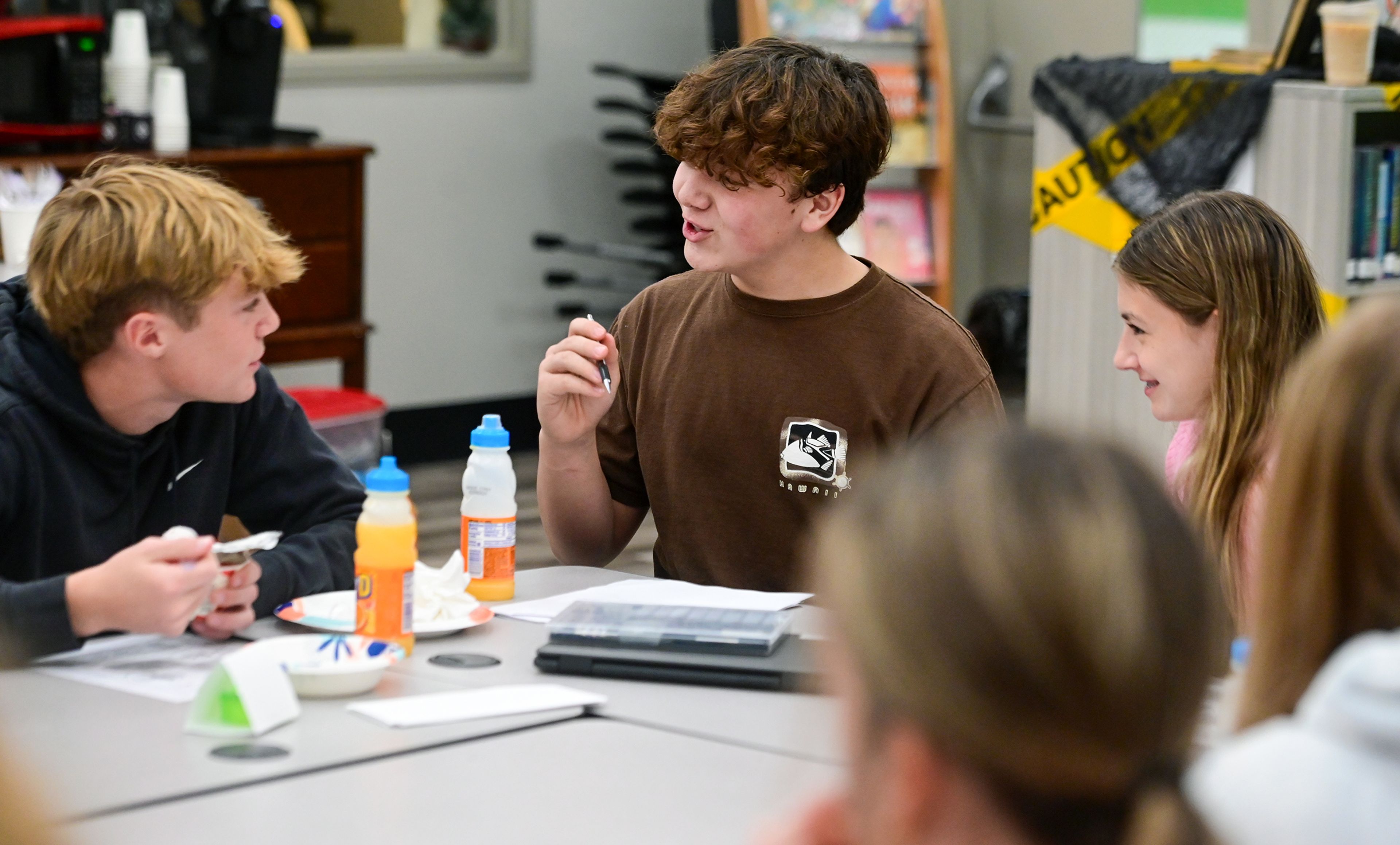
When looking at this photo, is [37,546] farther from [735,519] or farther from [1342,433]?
[1342,433]

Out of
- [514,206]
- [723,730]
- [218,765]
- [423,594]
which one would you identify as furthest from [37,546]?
[514,206]

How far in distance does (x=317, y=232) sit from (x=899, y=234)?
210cm

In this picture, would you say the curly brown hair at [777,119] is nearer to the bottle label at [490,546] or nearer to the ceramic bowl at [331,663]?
the bottle label at [490,546]

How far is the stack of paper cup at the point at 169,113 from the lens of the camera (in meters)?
3.96

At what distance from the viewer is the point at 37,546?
1772 millimetres

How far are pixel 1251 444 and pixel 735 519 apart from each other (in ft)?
2.14

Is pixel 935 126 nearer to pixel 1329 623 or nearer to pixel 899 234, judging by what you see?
pixel 899 234

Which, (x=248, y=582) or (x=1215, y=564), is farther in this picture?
(x=248, y=582)

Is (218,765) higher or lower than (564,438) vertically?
lower

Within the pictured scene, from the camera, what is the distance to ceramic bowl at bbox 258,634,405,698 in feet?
4.98

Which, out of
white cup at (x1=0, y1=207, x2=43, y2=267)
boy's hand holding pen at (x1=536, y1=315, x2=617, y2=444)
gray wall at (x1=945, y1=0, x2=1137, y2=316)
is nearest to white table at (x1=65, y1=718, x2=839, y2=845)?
boy's hand holding pen at (x1=536, y1=315, x2=617, y2=444)

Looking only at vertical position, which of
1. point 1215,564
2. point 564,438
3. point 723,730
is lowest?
point 723,730

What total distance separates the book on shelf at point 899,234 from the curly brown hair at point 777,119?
3185 millimetres

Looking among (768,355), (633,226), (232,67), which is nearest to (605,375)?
(768,355)
